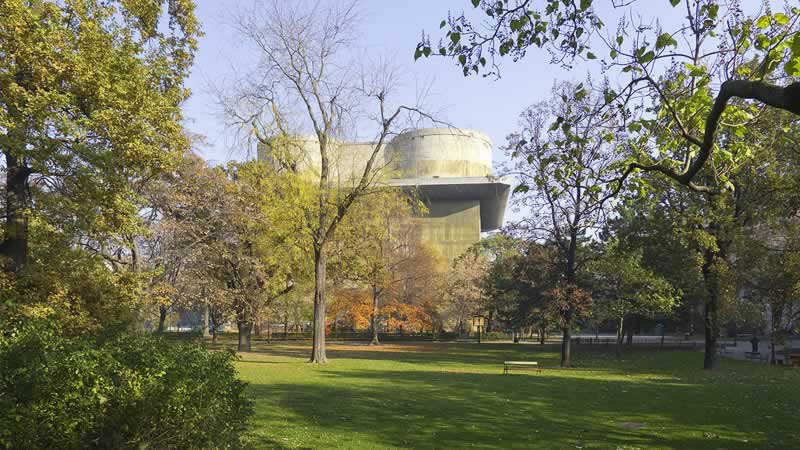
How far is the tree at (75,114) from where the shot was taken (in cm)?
1194

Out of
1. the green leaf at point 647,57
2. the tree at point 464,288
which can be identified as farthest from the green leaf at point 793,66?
the tree at point 464,288

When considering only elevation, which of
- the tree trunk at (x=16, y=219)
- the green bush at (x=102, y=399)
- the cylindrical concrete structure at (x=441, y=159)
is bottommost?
the green bush at (x=102, y=399)

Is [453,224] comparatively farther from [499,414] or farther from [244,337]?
[499,414]

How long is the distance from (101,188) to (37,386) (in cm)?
930

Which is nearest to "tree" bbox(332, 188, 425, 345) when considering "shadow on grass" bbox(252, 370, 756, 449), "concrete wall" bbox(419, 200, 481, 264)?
"shadow on grass" bbox(252, 370, 756, 449)

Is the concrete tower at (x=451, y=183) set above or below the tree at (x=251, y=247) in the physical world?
above

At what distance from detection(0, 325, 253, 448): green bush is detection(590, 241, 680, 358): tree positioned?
2610cm

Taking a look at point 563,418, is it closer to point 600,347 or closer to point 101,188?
point 101,188

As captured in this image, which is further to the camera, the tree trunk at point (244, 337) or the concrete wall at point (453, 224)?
the concrete wall at point (453, 224)

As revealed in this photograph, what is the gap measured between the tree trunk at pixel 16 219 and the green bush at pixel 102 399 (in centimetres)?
835

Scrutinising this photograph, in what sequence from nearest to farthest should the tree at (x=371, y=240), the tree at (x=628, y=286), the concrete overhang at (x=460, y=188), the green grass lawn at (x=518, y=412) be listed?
1. the green grass lawn at (x=518, y=412)
2. the tree at (x=628, y=286)
3. the tree at (x=371, y=240)
4. the concrete overhang at (x=460, y=188)

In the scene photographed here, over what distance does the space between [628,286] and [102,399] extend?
103ft

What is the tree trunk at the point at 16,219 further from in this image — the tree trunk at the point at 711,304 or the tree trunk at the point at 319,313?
the tree trunk at the point at 711,304

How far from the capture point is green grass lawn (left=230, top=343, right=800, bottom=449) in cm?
924
